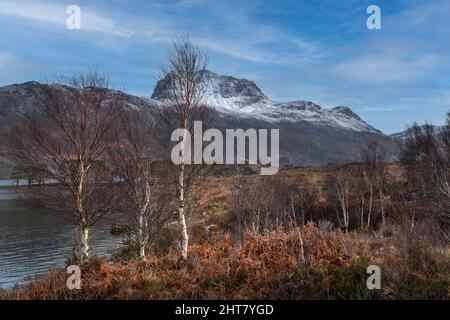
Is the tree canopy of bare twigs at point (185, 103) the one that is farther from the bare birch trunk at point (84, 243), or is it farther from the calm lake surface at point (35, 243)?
the calm lake surface at point (35, 243)

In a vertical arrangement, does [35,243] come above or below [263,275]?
below

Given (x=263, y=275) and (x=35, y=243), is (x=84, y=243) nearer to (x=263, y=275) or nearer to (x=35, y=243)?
(x=263, y=275)

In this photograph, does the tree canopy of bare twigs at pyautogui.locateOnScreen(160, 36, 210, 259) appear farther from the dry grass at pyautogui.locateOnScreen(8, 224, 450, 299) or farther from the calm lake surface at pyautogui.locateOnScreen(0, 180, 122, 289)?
the calm lake surface at pyautogui.locateOnScreen(0, 180, 122, 289)

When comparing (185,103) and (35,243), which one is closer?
(185,103)

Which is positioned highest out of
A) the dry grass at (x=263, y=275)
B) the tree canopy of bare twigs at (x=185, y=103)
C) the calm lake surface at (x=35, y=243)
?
the tree canopy of bare twigs at (x=185, y=103)

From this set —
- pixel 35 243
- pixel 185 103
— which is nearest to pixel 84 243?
pixel 185 103

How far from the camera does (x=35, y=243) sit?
3847cm

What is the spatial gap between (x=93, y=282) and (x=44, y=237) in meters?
31.3

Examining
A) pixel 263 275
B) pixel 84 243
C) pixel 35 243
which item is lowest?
pixel 35 243

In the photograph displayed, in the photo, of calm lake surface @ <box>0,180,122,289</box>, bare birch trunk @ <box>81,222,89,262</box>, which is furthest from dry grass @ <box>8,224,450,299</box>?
calm lake surface @ <box>0,180,122,289</box>

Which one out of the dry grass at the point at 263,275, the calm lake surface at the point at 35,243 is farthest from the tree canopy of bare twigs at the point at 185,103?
the calm lake surface at the point at 35,243

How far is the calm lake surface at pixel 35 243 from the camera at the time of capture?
29562 millimetres
